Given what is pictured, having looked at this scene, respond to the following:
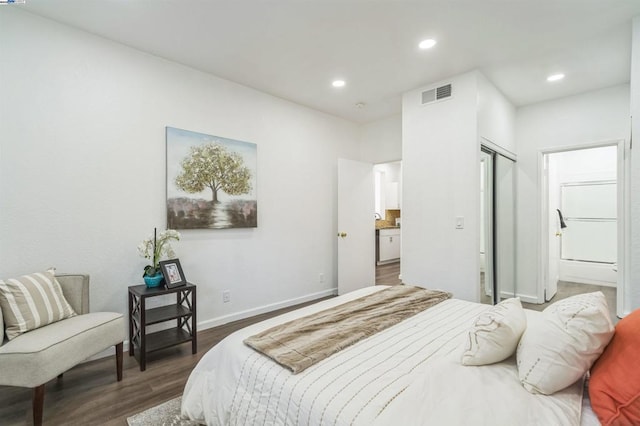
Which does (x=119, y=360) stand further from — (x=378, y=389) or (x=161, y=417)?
(x=378, y=389)

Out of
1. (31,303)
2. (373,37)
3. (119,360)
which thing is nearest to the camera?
(31,303)

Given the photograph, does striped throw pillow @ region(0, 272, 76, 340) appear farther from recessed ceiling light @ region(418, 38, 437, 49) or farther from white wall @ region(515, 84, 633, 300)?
white wall @ region(515, 84, 633, 300)

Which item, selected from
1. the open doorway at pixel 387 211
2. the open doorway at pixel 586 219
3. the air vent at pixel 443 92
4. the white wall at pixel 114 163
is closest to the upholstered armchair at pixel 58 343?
the white wall at pixel 114 163

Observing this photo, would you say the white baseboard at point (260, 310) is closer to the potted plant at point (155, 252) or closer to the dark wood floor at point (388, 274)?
the potted plant at point (155, 252)

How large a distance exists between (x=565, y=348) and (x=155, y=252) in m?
2.94

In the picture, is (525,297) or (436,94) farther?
(525,297)

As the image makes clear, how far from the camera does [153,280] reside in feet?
8.81

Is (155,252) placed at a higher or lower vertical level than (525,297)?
higher

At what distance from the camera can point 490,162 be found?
12.4 ft

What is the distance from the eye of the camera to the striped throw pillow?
6.30 ft

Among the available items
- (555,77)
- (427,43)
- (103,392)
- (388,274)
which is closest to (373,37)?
(427,43)

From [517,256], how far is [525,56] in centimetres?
269

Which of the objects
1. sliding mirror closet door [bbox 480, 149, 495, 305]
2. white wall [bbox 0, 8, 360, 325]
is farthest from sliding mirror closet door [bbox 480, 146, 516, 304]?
white wall [bbox 0, 8, 360, 325]

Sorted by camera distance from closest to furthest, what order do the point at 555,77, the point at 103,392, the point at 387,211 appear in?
1. the point at 103,392
2. the point at 555,77
3. the point at 387,211
